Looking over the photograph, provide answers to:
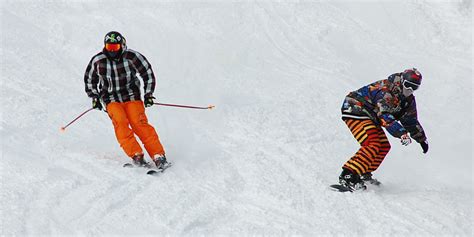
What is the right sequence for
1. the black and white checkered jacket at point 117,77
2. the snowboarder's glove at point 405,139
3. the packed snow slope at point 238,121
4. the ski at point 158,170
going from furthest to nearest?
the black and white checkered jacket at point 117,77
the ski at point 158,170
the snowboarder's glove at point 405,139
the packed snow slope at point 238,121

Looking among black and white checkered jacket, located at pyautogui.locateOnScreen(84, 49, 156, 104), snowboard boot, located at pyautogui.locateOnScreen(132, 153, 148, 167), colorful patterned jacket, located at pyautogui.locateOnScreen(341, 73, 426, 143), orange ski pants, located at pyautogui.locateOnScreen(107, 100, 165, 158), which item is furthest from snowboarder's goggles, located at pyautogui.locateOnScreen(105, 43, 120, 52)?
colorful patterned jacket, located at pyautogui.locateOnScreen(341, 73, 426, 143)

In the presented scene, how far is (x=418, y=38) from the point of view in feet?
45.9

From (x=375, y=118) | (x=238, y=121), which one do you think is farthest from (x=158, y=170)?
(x=375, y=118)

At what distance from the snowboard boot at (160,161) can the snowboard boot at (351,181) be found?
200cm

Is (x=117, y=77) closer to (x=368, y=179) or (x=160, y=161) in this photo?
(x=160, y=161)

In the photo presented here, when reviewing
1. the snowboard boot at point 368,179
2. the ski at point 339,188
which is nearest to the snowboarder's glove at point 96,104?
the ski at point 339,188

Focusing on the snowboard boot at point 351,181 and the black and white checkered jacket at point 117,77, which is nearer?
the snowboard boot at point 351,181

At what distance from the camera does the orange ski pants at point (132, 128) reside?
7.50 metres

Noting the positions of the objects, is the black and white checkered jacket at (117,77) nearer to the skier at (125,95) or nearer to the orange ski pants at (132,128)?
the skier at (125,95)

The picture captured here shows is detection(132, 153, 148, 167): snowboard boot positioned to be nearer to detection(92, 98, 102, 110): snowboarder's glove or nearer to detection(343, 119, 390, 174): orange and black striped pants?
detection(92, 98, 102, 110): snowboarder's glove

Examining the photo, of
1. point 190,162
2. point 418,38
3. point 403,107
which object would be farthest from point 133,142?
point 418,38

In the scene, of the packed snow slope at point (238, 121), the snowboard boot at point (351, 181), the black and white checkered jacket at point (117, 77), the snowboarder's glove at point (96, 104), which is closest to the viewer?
the packed snow slope at point (238, 121)

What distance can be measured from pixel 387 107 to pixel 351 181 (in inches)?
35.3

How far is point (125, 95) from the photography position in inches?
301
